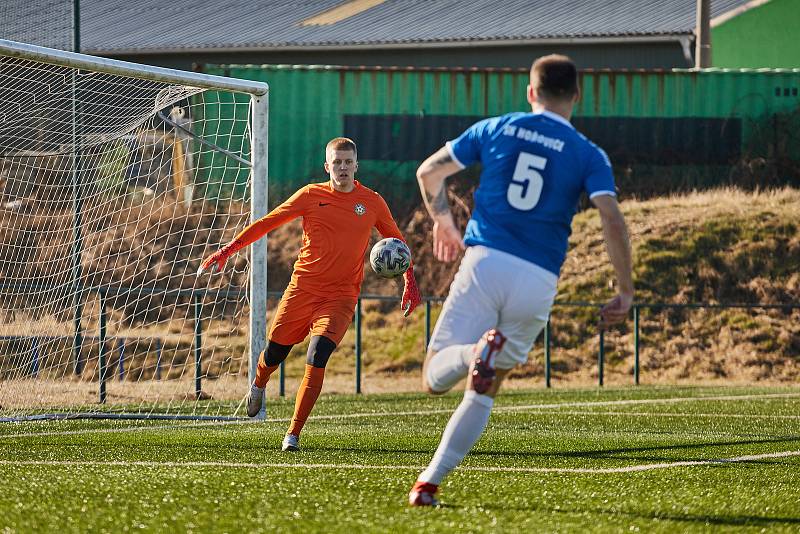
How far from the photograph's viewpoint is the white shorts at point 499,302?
555cm

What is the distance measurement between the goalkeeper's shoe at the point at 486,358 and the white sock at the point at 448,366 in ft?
0.23

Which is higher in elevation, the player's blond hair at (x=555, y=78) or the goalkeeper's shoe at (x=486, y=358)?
the player's blond hair at (x=555, y=78)

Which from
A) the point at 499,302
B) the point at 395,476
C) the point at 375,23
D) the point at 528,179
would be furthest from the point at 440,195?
the point at 375,23

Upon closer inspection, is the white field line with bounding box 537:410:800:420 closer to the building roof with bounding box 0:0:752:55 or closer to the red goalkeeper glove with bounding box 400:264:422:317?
the red goalkeeper glove with bounding box 400:264:422:317

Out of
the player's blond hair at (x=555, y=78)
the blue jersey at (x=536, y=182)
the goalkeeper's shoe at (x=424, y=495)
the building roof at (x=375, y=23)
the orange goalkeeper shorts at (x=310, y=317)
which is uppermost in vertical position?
the building roof at (x=375, y=23)

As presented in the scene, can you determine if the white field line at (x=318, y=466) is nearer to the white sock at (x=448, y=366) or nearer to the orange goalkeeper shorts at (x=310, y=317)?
the orange goalkeeper shorts at (x=310, y=317)

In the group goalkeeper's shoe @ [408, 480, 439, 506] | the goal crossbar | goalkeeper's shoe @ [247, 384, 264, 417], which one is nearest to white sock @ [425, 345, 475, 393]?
goalkeeper's shoe @ [408, 480, 439, 506]

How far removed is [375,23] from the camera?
33.1 meters

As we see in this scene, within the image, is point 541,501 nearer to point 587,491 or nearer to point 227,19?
point 587,491

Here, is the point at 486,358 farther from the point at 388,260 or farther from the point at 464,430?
the point at 388,260

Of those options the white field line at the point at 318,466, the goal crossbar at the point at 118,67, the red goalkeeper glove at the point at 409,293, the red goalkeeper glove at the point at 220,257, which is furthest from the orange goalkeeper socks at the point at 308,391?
the goal crossbar at the point at 118,67

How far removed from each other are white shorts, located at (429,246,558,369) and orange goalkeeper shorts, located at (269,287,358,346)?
3.10m

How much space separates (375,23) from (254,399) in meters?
24.6

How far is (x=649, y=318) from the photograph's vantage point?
869 inches
